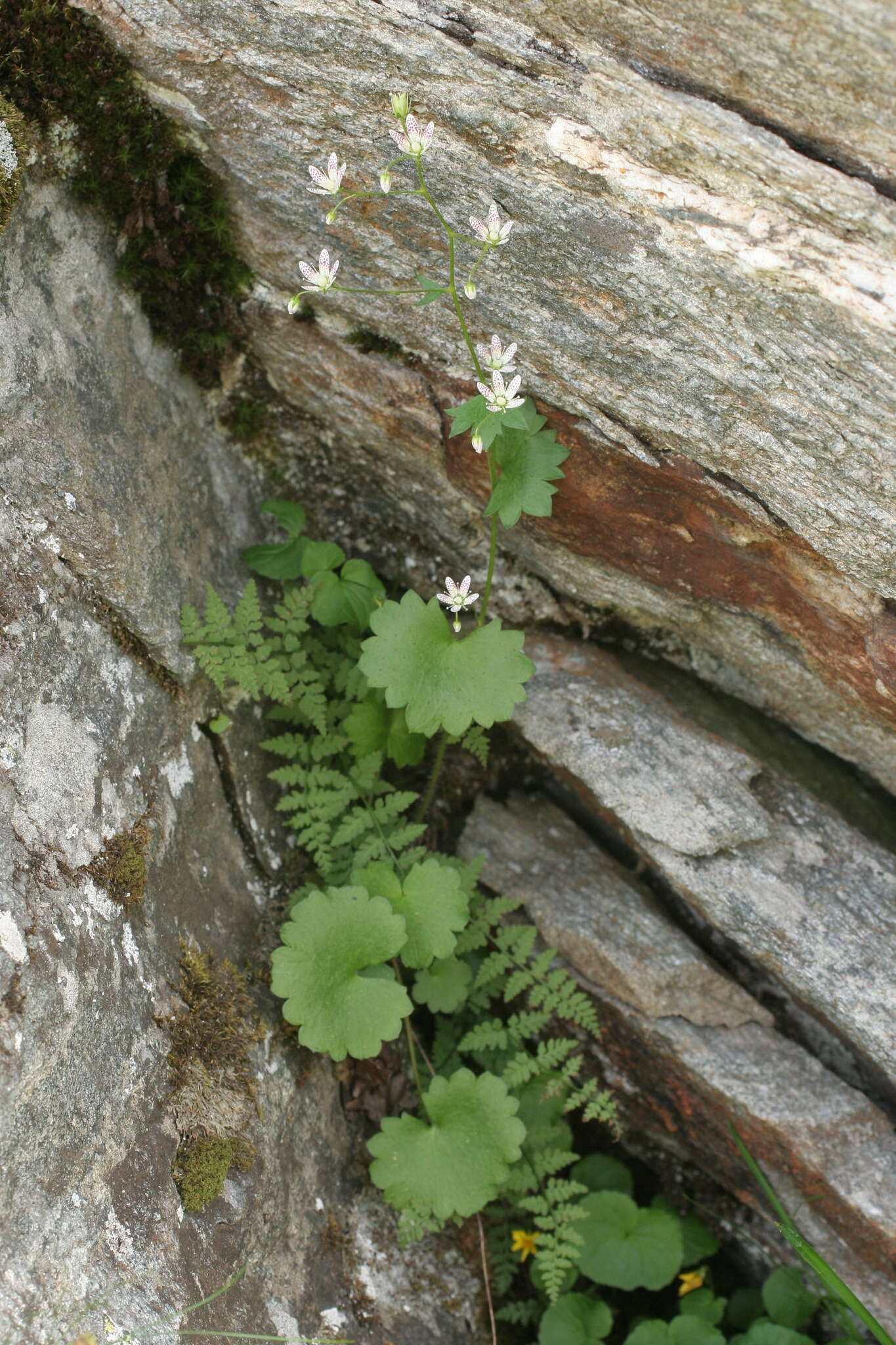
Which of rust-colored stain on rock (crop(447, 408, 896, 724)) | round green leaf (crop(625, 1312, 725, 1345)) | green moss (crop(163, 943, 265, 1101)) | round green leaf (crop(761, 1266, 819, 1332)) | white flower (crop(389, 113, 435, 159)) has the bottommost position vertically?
round green leaf (crop(625, 1312, 725, 1345))

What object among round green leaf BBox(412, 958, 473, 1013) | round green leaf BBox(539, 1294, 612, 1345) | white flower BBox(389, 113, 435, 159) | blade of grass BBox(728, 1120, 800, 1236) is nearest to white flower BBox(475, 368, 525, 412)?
white flower BBox(389, 113, 435, 159)

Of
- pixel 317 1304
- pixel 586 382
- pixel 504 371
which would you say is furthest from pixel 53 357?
pixel 317 1304

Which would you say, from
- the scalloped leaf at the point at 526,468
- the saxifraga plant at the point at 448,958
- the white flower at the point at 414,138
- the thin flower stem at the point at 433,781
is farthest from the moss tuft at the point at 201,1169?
the white flower at the point at 414,138

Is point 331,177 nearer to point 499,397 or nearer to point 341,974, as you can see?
point 499,397

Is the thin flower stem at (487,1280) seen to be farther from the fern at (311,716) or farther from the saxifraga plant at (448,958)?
the fern at (311,716)

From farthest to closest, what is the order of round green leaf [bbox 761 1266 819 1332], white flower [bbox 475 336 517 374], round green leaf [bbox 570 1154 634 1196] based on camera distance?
1. round green leaf [bbox 570 1154 634 1196]
2. round green leaf [bbox 761 1266 819 1332]
3. white flower [bbox 475 336 517 374]

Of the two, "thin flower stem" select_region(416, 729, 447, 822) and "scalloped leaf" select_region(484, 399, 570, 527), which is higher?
"scalloped leaf" select_region(484, 399, 570, 527)

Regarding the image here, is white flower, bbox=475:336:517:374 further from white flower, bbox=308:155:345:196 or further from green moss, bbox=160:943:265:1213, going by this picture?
green moss, bbox=160:943:265:1213

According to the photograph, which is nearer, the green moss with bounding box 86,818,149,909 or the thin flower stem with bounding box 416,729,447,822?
the green moss with bounding box 86,818,149,909
